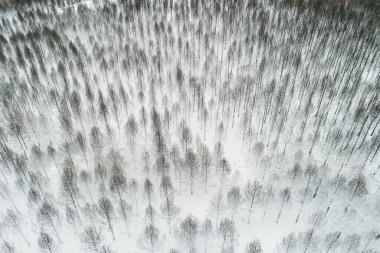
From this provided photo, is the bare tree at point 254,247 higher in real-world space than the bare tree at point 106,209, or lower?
lower

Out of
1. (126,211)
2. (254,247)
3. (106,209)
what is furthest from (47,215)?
(254,247)

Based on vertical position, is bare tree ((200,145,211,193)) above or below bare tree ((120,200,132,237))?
above

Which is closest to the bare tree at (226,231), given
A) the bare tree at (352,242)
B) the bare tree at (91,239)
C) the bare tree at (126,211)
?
the bare tree at (126,211)

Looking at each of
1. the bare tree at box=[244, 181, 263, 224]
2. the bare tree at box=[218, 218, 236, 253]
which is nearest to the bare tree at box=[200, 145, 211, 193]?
the bare tree at box=[244, 181, 263, 224]

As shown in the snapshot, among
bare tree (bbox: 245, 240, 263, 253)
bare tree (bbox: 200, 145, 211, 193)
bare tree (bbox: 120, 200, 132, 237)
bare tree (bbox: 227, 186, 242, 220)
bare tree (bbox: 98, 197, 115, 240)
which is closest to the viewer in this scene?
bare tree (bbox: 245, 240, 263, 253)

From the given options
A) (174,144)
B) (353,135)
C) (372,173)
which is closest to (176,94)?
(174,144)

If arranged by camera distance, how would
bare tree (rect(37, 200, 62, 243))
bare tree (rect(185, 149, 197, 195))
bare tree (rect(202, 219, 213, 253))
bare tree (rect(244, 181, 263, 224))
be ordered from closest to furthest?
bare tree (rect(202, 219, 213, 253)) → bare tree (rect(37, 200, 62, 243)) → bare tree (rect(244, 181, 263, 224)) → bare tree (rect(185, 149, 197, 195))

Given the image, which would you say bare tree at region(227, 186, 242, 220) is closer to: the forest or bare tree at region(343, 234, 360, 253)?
the forest

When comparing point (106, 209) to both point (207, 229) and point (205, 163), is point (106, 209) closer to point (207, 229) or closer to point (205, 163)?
point (207, 229)

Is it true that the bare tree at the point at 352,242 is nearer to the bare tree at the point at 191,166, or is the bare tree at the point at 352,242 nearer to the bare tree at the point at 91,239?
the bare tree at the point at 191,166
